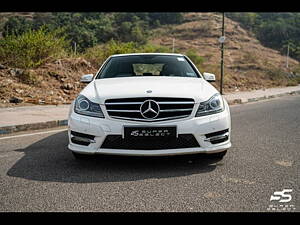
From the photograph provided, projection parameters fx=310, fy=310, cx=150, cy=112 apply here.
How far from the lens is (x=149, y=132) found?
3.41m

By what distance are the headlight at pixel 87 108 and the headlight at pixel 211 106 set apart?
1.15 meters

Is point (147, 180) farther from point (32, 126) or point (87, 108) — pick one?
point (32, 126)

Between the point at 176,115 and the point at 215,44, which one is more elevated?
the point at 176,115


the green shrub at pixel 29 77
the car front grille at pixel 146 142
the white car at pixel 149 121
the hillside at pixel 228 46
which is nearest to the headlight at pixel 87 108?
the white car at pixel 149 121

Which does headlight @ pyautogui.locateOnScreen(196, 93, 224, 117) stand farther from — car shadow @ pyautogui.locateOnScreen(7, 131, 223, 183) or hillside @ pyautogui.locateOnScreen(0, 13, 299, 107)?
hillside @ pyautogui.locateOnScreen(0, 13, 299, 107)

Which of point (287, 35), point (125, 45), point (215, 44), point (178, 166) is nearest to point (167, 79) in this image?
point (178, 166)

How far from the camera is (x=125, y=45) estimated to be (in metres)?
15.5

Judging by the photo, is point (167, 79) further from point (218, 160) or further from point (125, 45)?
point (125, 45)

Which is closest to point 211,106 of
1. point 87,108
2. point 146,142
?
point 146,142

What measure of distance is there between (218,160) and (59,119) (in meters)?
4.18

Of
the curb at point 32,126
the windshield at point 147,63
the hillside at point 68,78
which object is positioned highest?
the windshield at point 147,63

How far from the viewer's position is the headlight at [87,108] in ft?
11.7

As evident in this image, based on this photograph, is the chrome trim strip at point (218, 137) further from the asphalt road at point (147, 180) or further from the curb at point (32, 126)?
the curb at point (32, 126)

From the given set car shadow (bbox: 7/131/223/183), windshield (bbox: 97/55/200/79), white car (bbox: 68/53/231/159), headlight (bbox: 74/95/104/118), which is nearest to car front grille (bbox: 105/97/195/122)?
white car (bbox: 68/53/231/159)
